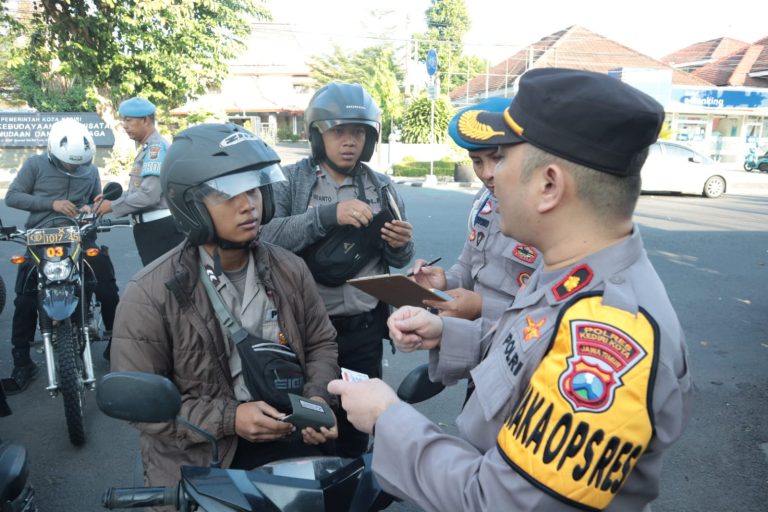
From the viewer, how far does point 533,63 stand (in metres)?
33.1

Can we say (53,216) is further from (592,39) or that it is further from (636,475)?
(592,39)

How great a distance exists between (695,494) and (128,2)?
1768 centimetres

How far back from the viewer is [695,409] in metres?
3.97

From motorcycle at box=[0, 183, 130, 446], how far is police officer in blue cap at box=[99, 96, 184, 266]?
41 cm

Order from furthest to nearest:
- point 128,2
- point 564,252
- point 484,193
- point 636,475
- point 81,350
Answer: point 128,2 < point 81,350 < point 484,193 < point 564,252 < point 636,475

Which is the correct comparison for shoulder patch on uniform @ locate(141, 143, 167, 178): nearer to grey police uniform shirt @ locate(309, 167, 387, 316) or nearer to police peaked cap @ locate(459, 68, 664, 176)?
grey police uniform shirt @ locate(309, 167, 387, 316)

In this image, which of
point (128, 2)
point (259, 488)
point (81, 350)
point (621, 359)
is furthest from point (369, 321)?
point (128, 2)

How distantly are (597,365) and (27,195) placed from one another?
4.75 meters

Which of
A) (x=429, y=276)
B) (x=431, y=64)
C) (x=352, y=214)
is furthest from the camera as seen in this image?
Answer: (x=431, y=64)

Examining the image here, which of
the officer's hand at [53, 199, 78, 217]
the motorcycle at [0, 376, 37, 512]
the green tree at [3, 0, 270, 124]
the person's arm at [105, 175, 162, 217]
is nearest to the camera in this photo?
the motorcycle at [0, 376, 37, 512]

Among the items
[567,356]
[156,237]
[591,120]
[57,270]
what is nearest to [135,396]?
[567,356]

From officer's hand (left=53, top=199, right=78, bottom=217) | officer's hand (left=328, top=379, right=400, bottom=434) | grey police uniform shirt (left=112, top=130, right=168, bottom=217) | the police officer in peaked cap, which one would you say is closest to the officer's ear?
the police officer in peaked cap

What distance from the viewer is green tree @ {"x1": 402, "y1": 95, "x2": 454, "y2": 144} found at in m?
22.4

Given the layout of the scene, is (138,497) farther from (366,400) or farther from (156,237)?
(156,237)
